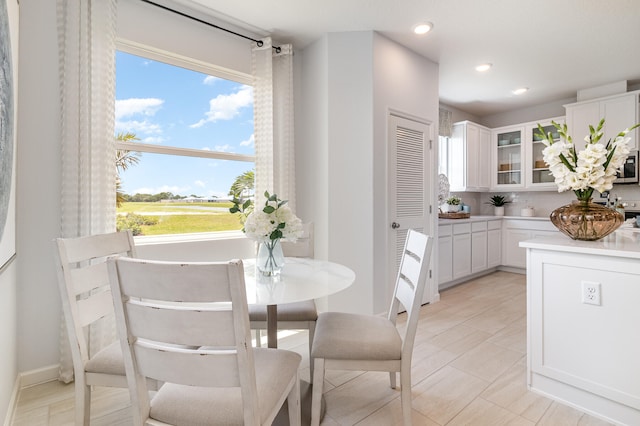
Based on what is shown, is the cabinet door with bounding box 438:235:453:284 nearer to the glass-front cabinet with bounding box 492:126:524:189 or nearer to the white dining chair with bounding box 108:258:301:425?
the glass-front cabinet with bounding box 492:126:524:189

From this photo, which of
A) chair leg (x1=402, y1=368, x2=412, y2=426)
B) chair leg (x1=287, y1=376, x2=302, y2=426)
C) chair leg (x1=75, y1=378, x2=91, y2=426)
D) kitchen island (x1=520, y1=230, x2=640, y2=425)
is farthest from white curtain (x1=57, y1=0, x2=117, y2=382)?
kitchen island (x1=520, y1=230, x2=640, y2=425)

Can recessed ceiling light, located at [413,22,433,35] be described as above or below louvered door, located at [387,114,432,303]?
above

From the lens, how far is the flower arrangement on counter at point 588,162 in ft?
5.34

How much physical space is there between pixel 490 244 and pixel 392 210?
2.57m

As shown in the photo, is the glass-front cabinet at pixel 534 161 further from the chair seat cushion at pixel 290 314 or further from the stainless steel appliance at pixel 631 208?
the chair seat cushion at pixel 290 314

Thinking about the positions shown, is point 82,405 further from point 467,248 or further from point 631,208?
point 631,208

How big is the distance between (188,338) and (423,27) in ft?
9.91

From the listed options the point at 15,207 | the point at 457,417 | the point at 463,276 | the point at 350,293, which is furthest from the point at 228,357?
the point at 463,276

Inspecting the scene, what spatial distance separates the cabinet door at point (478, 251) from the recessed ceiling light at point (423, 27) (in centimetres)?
277

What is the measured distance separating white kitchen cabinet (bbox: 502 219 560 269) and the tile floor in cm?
244

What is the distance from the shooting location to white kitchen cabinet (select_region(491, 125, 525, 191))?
15.9 ft

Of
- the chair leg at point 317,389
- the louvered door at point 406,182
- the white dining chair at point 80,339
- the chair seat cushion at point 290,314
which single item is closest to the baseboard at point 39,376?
the white dining chair at point 80,339

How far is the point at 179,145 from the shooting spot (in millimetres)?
2541

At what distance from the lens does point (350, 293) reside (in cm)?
285
